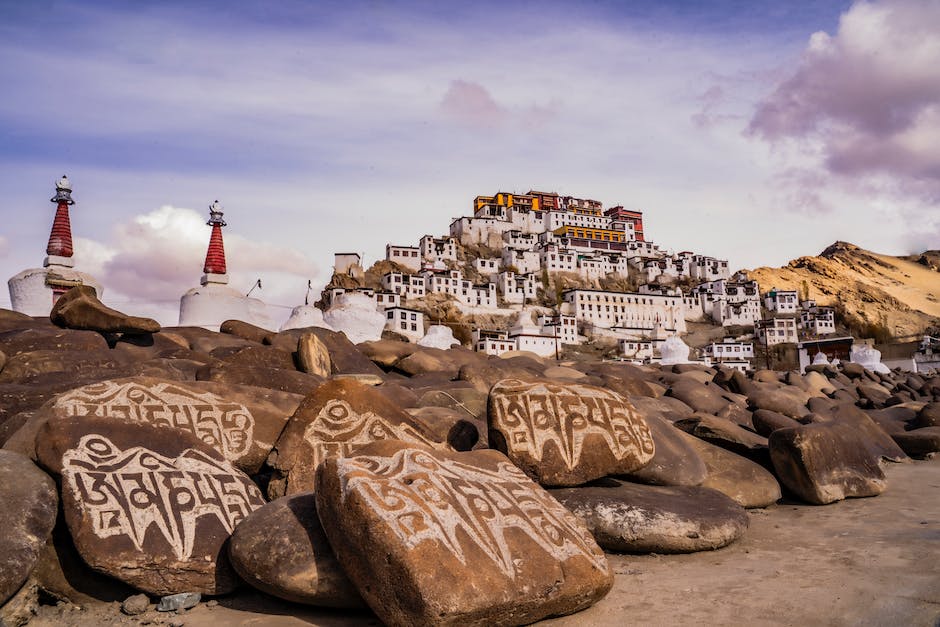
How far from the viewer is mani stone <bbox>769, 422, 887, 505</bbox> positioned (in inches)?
292

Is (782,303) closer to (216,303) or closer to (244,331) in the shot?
(216,303)

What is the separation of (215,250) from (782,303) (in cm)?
7826

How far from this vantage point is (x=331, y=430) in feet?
19.1

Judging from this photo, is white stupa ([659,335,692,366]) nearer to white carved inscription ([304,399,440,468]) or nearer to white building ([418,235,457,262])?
white carved inscription ([304,399,440,468])

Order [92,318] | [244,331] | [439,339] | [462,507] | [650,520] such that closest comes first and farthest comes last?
[462,507] < [650,520] < [92,318] < [244,331] < [439,339]

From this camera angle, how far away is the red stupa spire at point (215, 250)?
26312 mm

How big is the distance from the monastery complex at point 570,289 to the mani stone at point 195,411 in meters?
49.0

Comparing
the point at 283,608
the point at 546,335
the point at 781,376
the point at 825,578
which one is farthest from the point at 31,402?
the point at 546,335

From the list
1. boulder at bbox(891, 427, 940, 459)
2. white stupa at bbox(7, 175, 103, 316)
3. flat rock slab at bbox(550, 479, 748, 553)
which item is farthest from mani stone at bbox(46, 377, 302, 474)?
white stupa at bbox(7, 175, 103, 316)

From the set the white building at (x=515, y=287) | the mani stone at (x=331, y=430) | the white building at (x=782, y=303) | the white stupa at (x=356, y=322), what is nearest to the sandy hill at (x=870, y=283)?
the white building at (x=782, y=303)

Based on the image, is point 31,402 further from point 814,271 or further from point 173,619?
point 814,271

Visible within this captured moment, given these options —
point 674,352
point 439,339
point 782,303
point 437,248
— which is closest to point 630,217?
point 782,303

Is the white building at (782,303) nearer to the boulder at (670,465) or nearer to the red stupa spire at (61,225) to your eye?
the red stupa spire at (61,225)

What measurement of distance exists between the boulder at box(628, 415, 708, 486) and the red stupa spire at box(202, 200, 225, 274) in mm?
22900
